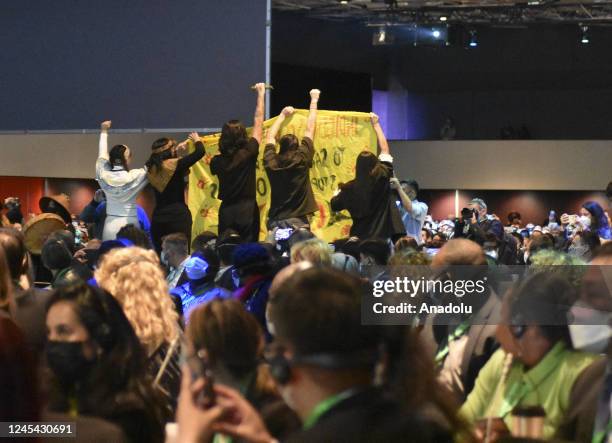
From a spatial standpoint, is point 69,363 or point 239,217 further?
point 239,217

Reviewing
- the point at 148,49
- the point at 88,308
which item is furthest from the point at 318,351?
the point at 148,49

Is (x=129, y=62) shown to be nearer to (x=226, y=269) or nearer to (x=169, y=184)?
(x=169, y=184)

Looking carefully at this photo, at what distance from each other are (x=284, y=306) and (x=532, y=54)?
24438 millimetres

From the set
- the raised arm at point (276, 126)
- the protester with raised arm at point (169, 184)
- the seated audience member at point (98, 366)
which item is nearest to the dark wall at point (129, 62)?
the raised arm at point (276, 126)

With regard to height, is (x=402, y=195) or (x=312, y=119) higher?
(x=312, y=119)

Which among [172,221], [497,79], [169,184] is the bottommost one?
[172,221]

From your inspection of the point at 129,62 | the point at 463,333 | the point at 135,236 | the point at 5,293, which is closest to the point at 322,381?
the point at 5,293

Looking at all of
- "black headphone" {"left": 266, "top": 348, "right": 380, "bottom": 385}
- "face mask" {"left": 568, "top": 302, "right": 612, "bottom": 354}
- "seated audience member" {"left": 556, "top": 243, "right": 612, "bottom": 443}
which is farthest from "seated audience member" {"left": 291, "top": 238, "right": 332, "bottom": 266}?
"black headphone" {"left": 266, "top": 348, "right": 380, "bottom": 385}

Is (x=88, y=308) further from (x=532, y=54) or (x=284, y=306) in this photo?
(x=532, y=54)

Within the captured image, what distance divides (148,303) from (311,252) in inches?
56.0

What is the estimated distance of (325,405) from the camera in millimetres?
1971

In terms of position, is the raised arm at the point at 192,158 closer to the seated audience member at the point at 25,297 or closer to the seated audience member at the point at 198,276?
the seated audience member at the point at 198,276

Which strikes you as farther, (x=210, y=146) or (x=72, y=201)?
(x=72, y=201)

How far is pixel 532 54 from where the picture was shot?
1011 inches
